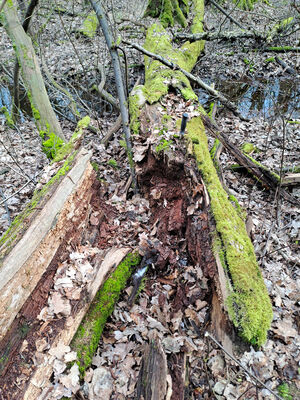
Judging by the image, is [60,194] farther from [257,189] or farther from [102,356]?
[257,189]

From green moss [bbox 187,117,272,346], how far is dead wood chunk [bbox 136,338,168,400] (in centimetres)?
74

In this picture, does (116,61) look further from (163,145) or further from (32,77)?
(32,77)

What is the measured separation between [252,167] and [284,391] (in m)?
3.70

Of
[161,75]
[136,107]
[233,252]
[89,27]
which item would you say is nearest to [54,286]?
[233,252]

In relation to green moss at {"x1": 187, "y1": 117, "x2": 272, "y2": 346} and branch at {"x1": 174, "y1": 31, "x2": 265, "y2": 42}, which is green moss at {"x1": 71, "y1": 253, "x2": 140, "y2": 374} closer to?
green moss at {"x1": 187, "y1": 117, "x2": 272, "y2": 346}

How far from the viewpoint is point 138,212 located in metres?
4.16

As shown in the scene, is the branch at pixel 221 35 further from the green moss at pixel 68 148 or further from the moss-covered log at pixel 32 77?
the green moss at pixel 68 148

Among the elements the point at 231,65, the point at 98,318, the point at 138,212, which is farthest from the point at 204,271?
the point at 231,65

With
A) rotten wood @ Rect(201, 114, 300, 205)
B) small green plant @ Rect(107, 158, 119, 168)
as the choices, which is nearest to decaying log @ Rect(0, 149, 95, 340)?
small green plant @ Rect(107, 158, 119, 168)

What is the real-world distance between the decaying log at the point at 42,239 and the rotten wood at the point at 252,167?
271 cm

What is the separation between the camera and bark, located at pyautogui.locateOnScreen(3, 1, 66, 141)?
4.15m

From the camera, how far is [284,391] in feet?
7.01

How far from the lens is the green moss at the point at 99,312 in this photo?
250 cm

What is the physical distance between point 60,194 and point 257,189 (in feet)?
12.1
